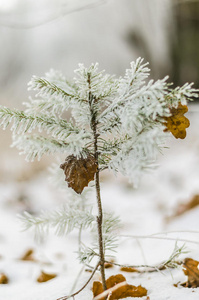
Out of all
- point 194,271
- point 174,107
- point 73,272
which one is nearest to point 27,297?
point 73,272

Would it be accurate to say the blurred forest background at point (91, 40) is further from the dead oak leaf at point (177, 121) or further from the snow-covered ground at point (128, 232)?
the dead oak leaf at point (177, 121)

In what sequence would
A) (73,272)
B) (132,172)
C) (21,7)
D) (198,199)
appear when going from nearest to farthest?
(132,172) → (73,272) → (198,199) → (21,7)

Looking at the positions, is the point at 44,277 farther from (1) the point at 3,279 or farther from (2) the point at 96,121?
(2) the point at 96,121

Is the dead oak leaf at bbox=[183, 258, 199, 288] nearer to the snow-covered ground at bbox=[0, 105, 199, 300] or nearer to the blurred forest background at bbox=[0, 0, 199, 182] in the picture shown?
the snow-covered ground at bbox=[0, 105, 199, 300]

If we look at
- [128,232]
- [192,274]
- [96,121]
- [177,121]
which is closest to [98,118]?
[96,121]

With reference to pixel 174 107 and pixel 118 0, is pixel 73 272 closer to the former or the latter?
pixel 174 107

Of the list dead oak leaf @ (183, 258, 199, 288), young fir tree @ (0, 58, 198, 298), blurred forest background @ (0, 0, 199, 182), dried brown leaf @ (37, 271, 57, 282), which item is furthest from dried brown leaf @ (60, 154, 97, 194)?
blurred forest background @ (0, 0, 199, 182)
